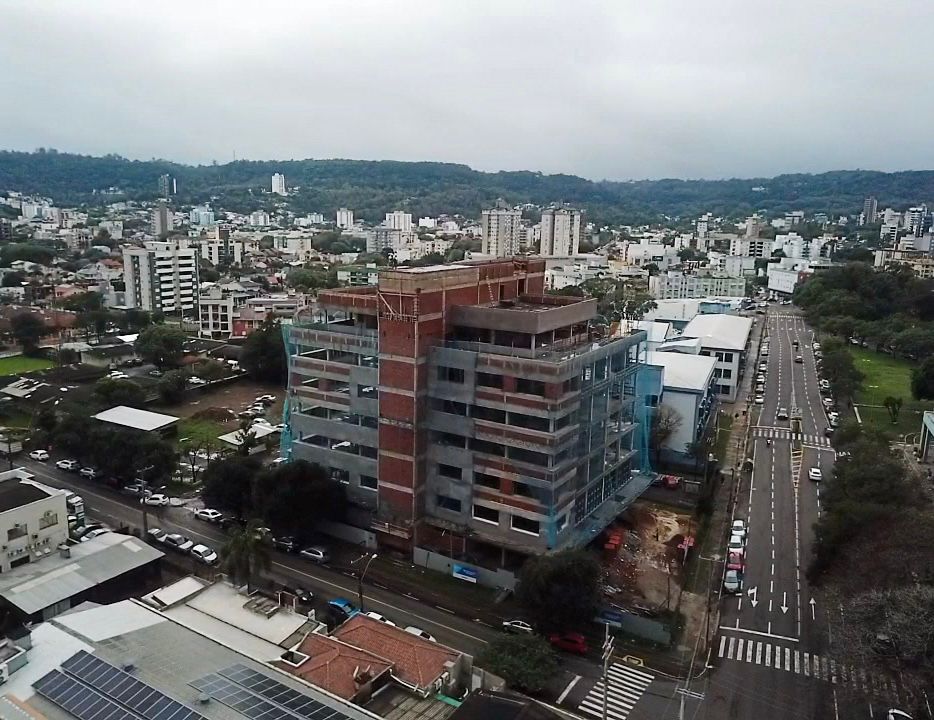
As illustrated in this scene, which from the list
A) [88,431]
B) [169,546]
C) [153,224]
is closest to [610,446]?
[169,546]

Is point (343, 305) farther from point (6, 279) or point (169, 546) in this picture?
point (6, 279)

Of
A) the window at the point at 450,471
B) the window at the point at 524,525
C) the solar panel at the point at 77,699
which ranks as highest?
the window at the point at 450,471

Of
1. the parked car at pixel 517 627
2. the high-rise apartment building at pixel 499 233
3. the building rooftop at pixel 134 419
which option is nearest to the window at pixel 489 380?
the parked car at pixel 517 627

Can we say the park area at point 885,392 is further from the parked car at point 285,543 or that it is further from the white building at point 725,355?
the parked car at point 285,543

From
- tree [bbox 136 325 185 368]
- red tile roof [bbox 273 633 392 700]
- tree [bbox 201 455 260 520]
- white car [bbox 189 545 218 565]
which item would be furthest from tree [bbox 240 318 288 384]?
red tile roof [bbox 273 633 392 700]

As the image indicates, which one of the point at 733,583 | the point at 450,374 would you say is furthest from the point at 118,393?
the point at 733,583

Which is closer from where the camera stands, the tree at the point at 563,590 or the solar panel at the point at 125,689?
the solar panel at the point at 125,689
